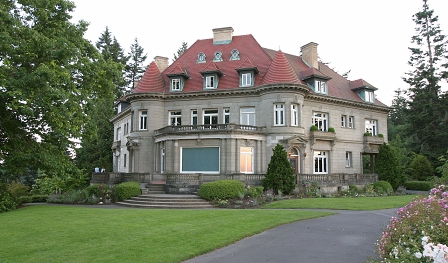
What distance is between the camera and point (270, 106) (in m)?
29.2

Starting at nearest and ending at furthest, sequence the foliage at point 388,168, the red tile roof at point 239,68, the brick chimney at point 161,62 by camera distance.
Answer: the red tile roof at point 239,68, the foliage at point 388,168, the brick chimney at point 161,62

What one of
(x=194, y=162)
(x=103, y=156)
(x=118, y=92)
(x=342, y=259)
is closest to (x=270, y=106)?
(x=194, y=162)

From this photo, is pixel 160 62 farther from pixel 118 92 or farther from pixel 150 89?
pixel 118 92

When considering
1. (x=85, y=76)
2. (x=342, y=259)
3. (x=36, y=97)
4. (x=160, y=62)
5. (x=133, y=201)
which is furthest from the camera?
(x=160, y=62)

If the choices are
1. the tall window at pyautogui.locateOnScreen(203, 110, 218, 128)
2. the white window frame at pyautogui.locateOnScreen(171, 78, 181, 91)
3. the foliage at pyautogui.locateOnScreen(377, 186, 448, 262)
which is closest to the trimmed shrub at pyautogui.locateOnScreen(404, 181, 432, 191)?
the tall window at pyautogui.locateOnScreen(203, 110, 218, 128)

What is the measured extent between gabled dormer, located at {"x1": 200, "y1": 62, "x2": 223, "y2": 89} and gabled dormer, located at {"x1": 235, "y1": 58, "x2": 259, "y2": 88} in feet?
6.59

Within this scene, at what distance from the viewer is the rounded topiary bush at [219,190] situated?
2183 centimetres

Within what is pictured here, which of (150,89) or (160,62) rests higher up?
(160,62)

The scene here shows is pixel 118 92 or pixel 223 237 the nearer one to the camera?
pixel 223 237

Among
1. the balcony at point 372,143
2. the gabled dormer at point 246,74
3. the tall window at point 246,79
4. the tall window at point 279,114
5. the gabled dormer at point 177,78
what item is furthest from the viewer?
the balcony at point 372,143

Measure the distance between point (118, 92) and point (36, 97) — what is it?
42780 millimetres

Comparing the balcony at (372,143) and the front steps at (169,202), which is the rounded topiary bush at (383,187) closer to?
the balcony at (372,143)

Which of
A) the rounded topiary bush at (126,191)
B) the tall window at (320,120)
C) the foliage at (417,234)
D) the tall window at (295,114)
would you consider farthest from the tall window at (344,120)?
the foliage at (417,234)

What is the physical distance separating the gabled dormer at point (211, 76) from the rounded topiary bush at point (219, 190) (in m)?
11.6
